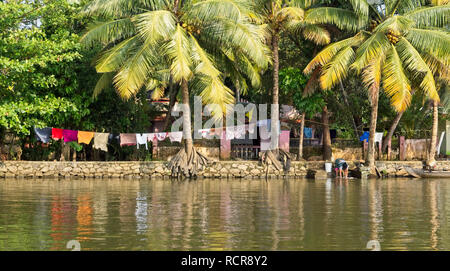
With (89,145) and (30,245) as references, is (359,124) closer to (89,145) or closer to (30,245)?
(89,145)

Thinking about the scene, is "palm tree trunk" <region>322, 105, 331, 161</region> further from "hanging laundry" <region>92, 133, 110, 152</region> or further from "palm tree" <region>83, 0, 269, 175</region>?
"hanging laundry" <region>92, 133, 110, 152</region>

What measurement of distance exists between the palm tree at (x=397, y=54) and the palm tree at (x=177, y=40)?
9.65 ft

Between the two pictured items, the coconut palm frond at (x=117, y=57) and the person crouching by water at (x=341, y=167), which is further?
the person crouching by water at (x=341, y=167)

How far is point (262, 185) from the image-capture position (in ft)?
78.7

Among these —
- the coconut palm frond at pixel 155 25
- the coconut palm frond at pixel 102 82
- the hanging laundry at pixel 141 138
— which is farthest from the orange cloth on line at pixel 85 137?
the coconut palm frond at pixel 155 25


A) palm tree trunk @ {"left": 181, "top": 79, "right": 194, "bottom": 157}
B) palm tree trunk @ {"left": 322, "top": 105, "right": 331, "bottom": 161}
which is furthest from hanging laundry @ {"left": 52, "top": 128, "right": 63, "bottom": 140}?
palm tree trunk @ {"left": 322, "top": 105, "right": 331, "bottom": 161}

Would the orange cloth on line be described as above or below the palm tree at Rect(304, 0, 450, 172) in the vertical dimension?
below

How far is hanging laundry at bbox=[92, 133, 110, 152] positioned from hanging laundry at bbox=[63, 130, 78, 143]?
31.5 inches

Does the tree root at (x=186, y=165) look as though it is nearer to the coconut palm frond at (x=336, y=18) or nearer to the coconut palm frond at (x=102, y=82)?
the coconut palm frond at (x=102, y=82)

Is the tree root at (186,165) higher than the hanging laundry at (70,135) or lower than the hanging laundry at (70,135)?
lower

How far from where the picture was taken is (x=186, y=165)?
87.1 ft

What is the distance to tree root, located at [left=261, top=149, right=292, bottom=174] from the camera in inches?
1081

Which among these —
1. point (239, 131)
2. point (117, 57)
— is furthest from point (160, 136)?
point (117, 57)

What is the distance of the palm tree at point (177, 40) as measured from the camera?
23.6m
